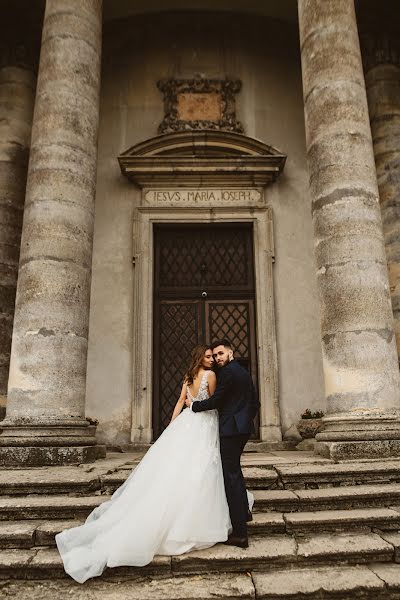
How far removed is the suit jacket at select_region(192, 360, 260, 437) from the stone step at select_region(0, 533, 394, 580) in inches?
34.1

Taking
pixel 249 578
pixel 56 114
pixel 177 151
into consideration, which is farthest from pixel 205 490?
pixel 177 151

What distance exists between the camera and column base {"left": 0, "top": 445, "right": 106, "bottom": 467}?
5812 millimetres

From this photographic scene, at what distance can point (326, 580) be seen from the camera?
3369mm

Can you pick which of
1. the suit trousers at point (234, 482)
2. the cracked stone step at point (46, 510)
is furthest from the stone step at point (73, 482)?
the suit trousers at point (234, 482)

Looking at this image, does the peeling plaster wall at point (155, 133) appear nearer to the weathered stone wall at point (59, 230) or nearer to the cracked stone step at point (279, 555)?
the weathered stone wall at point (59, 230)

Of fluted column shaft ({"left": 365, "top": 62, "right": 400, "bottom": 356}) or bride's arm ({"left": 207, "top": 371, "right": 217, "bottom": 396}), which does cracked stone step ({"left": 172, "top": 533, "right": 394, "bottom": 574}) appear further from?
fluted column shaft ({"left": 365, "top": 62, "right": 400, "bottom": 356})

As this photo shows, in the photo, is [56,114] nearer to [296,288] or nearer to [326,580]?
[296,288]

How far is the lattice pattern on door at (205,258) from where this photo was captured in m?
10.1

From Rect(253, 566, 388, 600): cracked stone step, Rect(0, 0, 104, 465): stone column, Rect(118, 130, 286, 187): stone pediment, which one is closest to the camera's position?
Rect(253, 566, 388, 600): cracked stone step

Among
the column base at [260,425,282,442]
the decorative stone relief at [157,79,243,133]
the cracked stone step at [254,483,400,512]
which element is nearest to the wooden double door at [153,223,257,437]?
the column base at [260,425,282,442]

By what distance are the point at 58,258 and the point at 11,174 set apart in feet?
11.7

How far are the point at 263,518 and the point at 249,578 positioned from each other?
2.53ft

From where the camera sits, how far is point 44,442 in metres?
5.93

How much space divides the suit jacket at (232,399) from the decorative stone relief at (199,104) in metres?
7.66
